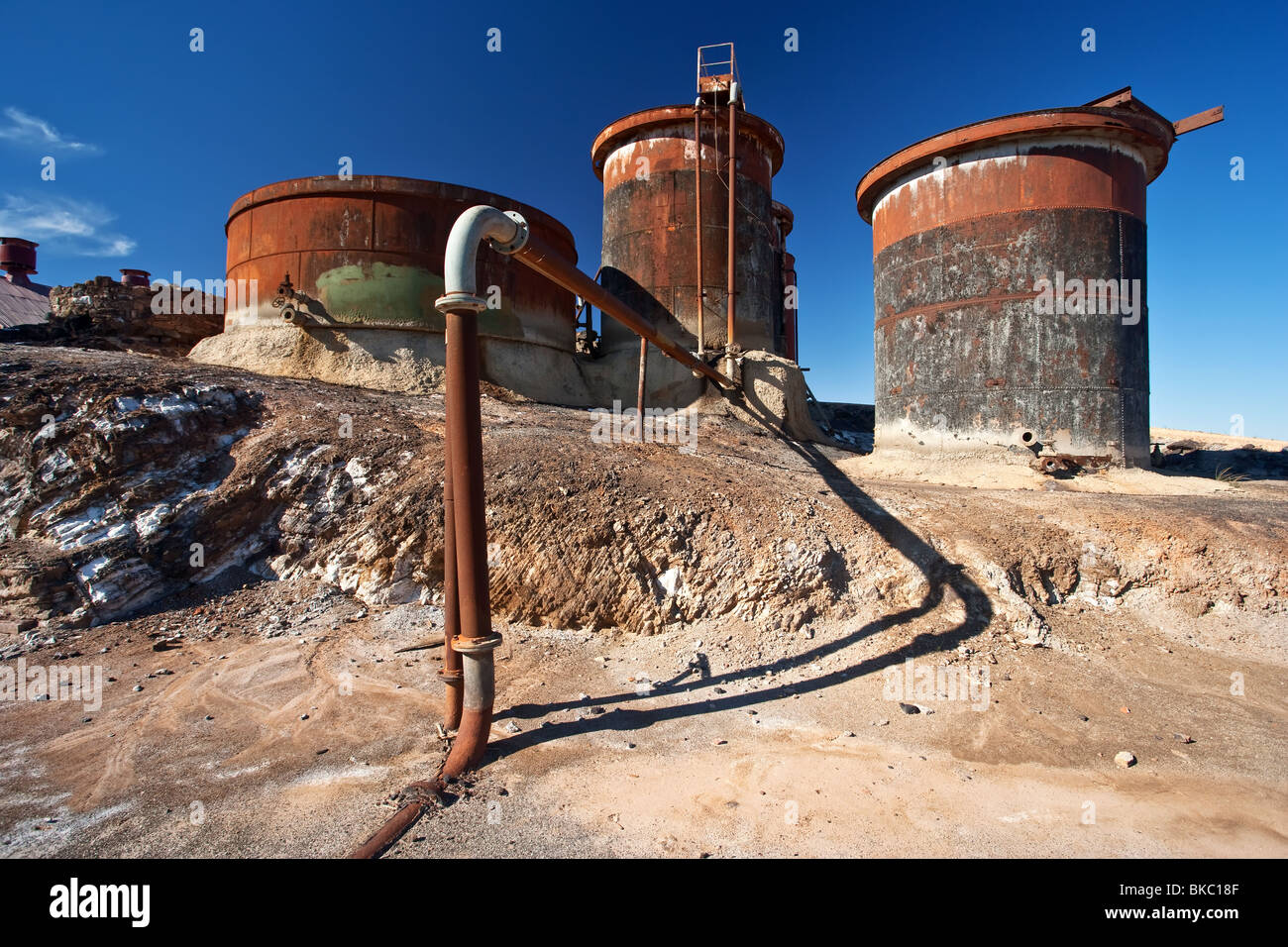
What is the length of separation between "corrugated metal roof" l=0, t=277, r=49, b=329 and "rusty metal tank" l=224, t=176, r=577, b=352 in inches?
503

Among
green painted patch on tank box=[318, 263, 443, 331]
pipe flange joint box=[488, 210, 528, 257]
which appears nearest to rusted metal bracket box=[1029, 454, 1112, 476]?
pipe flange joint box=[488, 210, 528, 257]

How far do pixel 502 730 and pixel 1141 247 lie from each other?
1049cm

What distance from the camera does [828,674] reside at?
16.6 ft

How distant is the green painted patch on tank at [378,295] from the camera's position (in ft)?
31.8

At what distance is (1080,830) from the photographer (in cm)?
319

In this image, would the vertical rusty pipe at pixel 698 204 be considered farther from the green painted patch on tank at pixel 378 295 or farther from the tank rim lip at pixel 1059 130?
the green painted patch on tank at pixel 378 295

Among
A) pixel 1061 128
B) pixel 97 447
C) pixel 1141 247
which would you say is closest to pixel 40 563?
pixel 97 447

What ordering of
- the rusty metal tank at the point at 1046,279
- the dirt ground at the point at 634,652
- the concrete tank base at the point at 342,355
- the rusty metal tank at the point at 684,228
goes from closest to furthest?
the dirt ground at the point at 634,652
the rusty metal tank at the point at 1046,279
the concrete tank base at the point at 342,355
the rusty metal tank at the point at 684,228

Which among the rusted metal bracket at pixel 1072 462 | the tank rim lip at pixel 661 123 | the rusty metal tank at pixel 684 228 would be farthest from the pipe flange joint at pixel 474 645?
the tank rim lip at pixel 661 123

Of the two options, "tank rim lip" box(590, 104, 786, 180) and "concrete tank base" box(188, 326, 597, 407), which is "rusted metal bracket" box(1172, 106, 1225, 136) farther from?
"concrete tank base" box(188, 326, 597, 407)

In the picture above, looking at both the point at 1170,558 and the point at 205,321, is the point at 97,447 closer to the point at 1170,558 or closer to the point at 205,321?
the point at 205,321

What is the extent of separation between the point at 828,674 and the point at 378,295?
8293 millimetres

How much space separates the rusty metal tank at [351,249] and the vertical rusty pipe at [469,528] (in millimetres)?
6334

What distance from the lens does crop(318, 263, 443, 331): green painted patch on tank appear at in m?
9.68
